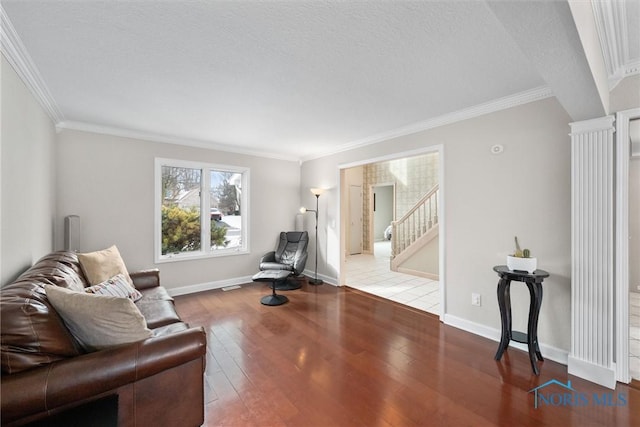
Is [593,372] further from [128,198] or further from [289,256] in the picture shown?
[128,198]

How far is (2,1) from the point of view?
4.80 ft

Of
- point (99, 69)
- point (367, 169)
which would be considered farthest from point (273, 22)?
point (367, 169)

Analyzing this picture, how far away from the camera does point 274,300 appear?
3.88 meters

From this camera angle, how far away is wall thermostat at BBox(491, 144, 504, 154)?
2773mm

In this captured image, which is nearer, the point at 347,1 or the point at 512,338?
the point at 347,1

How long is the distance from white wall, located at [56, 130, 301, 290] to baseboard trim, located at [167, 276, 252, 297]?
18mm

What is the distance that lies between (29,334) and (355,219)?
25.1 feet

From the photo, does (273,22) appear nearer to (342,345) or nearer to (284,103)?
(284,103)

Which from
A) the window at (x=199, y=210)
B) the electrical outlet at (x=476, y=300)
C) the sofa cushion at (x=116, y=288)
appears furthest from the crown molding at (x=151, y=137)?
the electrical outlet at (x=476, y=300)

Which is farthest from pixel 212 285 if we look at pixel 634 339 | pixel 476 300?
pixel 634 339

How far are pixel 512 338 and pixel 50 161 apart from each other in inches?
202

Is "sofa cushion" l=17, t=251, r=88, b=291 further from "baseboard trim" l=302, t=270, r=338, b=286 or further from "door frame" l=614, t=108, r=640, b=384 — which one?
"door frame" l=614, t=108, r=640, b=384

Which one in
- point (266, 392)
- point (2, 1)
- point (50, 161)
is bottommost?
point (266, 392)

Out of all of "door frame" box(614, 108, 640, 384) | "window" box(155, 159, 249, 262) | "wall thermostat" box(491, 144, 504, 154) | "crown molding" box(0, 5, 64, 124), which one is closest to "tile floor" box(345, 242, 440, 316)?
"door frame" box(614, 108, 640, 384)
